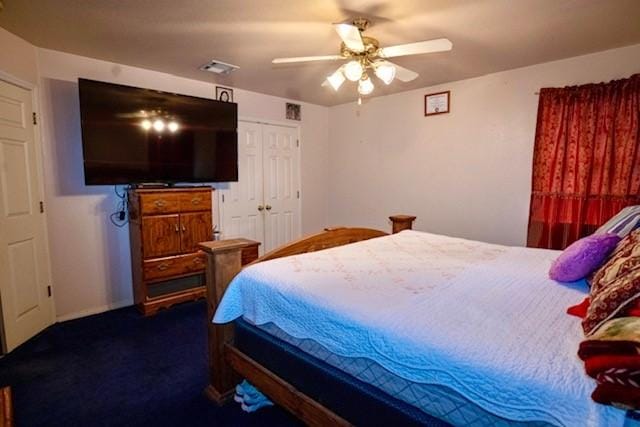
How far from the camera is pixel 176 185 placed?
12.0 ft

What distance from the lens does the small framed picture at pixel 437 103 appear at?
3.96m

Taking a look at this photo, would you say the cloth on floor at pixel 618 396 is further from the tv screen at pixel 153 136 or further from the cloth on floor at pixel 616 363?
the tv screen at pixel 153 136

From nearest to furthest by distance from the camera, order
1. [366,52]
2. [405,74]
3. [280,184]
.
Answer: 1. [366,52]
2. [405,74]
3. [280,184]

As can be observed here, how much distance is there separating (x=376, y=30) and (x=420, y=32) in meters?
0.34

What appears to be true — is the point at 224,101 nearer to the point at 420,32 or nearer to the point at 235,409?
the point at 420,32

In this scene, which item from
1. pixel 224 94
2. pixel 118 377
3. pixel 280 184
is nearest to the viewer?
pixel 118 377

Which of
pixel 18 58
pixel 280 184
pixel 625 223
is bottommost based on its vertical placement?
pixel 625 223

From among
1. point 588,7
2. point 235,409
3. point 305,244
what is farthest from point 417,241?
point 588,7

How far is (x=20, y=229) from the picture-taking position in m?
→ 2.70

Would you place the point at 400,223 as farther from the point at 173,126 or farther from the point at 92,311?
the point at 92,311

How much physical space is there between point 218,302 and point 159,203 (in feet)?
5.56

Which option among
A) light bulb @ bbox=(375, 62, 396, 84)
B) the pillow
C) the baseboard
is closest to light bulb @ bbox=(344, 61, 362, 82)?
light bulb @ bbox=(375, 62, 396, 84)

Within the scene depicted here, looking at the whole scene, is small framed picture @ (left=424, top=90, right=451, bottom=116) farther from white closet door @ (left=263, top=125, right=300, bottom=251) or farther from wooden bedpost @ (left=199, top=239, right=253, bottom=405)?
wooden bedpost @ (left=199, top=239, right=253, bottom=405)

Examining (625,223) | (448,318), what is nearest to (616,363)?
(448,318)
